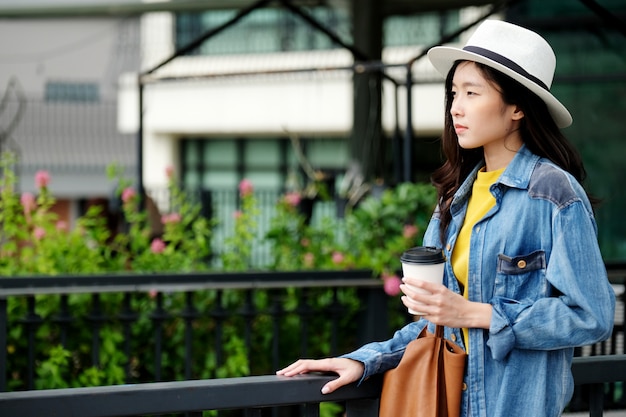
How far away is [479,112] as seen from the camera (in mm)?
1926

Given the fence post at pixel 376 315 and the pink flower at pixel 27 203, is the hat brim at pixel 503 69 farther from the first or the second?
the pink flower at pixel 27 203

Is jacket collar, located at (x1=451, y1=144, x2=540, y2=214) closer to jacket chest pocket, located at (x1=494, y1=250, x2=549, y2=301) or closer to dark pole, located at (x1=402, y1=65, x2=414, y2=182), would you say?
jacket chest pocket, located at (x1=494, y1=250, x2=549, y2=301)

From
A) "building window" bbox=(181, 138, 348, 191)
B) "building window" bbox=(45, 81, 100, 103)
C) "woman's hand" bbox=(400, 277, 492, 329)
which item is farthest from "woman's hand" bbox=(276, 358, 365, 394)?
"building window" bbox=(45, 81, 100, 103)

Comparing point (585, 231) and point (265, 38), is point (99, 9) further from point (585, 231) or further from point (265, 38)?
point (585, 231)

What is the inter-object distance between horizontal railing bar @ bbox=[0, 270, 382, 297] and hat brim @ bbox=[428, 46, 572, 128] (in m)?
2.25

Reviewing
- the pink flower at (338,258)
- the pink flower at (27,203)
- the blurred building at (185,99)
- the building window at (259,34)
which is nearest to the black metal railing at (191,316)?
the pink flower at (338,258)

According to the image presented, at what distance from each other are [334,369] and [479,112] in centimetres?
66

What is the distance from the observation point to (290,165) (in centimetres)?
2102

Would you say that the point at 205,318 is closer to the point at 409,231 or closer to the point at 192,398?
the point at 409,231

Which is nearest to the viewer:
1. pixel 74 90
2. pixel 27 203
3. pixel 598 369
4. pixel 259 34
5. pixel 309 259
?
pixel 598 369

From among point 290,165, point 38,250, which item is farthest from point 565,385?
point 290,165

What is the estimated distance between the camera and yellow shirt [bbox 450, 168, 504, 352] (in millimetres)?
1952

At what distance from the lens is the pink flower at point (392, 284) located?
4.13 meters

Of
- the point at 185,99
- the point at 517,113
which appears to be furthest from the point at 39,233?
the point at 185,99
